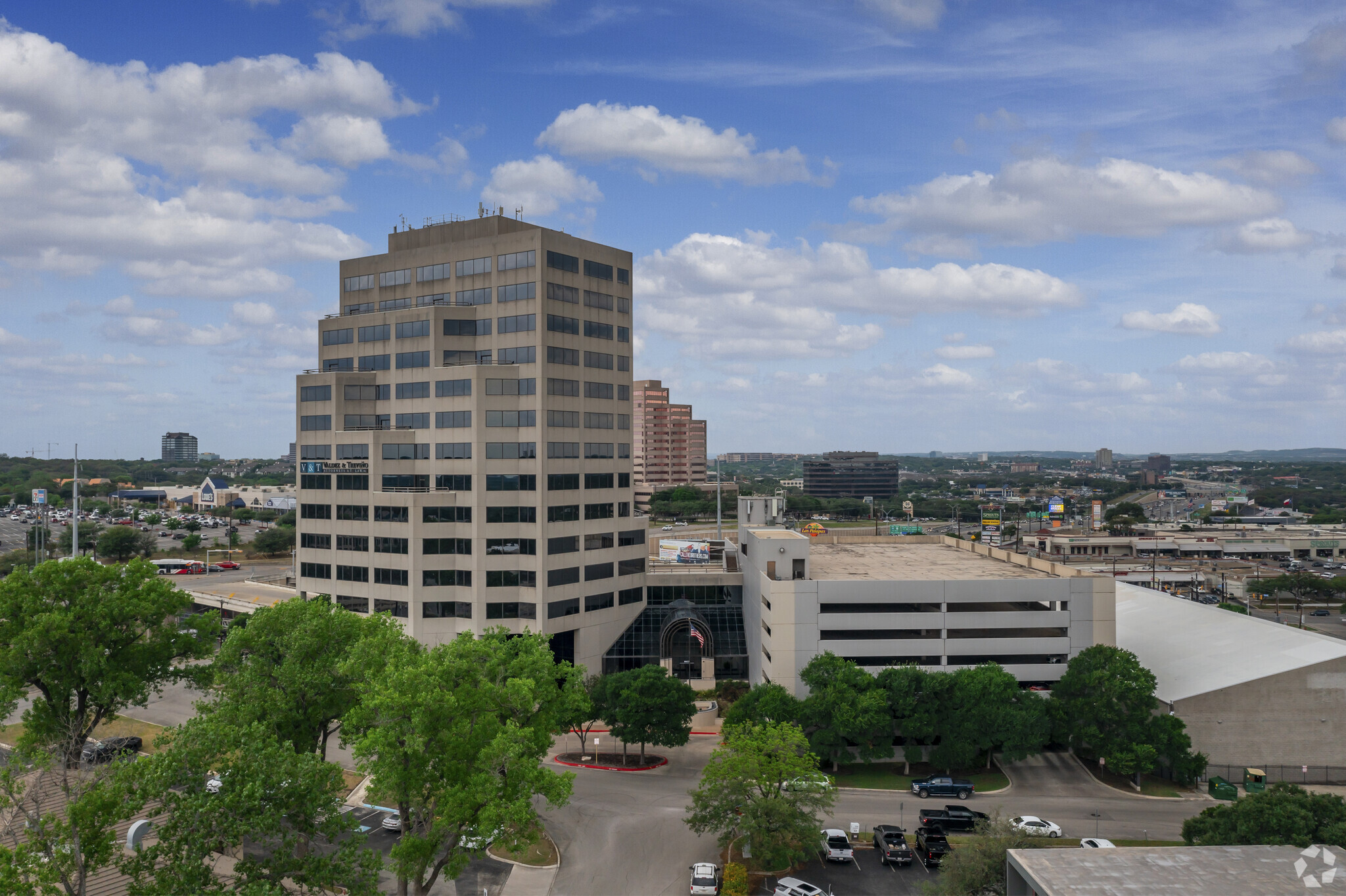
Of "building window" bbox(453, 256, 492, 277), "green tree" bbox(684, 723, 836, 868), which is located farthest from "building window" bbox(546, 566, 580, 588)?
"green tree" bbox(684, 723, 836, 868)

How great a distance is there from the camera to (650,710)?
71.0m

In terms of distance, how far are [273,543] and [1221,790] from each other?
615ft

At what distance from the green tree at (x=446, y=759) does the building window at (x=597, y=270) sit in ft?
188

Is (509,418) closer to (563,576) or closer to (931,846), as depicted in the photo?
(563,576)

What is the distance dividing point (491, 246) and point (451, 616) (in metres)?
42.6

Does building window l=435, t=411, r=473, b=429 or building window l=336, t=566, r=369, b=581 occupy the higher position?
building window l=435, t=411, r=473, b=429

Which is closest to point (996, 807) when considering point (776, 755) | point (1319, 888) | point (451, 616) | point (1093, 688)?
point (1093, 688)

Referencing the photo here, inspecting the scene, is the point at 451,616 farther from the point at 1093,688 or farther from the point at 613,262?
the point at 1093,688

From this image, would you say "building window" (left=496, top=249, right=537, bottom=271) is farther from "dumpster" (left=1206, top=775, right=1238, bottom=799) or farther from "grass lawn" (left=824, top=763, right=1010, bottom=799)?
"dumpster" (left=1206, top=775, right=1238, bottom=799)

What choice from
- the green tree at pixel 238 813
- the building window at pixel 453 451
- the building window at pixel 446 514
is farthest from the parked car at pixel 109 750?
the building window at pixel 453 451

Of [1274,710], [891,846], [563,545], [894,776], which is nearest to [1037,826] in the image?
[891,846]

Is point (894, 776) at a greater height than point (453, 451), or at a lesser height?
lesser

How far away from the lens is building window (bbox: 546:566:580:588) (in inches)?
3531

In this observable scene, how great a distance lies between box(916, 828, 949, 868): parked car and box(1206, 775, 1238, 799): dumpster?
2903 cm
